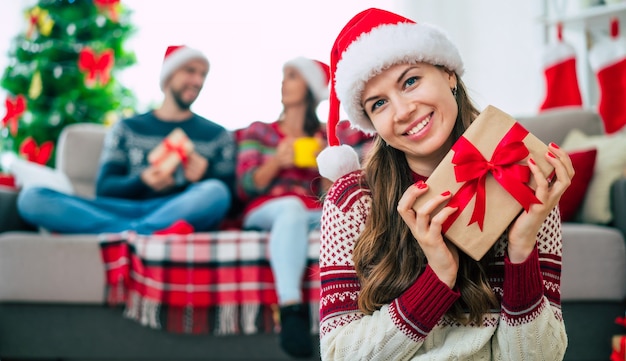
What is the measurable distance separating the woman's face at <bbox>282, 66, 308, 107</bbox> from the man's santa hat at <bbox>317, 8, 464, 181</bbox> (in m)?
1.46

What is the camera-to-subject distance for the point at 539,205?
821 mm

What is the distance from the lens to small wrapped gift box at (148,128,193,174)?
234cm

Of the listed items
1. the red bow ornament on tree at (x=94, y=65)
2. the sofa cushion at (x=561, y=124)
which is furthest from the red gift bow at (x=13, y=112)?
the sofa cushion at (x=561, y=124)

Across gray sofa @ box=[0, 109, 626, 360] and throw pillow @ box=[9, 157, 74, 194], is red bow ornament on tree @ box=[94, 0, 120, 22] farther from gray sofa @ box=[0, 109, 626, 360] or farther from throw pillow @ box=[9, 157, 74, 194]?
gray sofa @ box=[0, 109, 626, 360]

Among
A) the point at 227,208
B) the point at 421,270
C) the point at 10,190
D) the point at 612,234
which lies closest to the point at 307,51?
the point at 227,208

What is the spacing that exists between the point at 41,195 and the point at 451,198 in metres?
1.68

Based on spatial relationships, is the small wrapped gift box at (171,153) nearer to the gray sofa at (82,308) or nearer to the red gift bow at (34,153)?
the gray sofa at (82,308)

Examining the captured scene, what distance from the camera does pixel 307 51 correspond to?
3932 millimetres

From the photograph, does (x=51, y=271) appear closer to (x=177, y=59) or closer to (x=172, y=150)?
(x=172, y=150)

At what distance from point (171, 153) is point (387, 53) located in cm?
154

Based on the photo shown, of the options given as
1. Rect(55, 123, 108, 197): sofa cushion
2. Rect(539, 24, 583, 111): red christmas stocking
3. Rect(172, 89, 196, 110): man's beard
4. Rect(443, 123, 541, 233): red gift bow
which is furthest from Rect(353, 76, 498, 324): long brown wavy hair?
Rect(539, 24, 583, 111): red christmas stocking

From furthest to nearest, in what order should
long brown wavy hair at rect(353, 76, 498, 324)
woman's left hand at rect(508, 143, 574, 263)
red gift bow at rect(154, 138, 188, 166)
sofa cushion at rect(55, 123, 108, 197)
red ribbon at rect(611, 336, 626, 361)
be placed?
sofa cushion at rect(55, 123, 108, 197) → red gift bow at rect(154, 138, 188, 166) → red ribbon at rect(611, 336, 626, 361) → long brown wavy hair at rect(353, 76, 498, 324) → woman's left hand at rect(508, 143, 574, 263)

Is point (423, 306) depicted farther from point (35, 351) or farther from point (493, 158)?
point (35, 351)

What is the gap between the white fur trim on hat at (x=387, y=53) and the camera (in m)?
0.95
